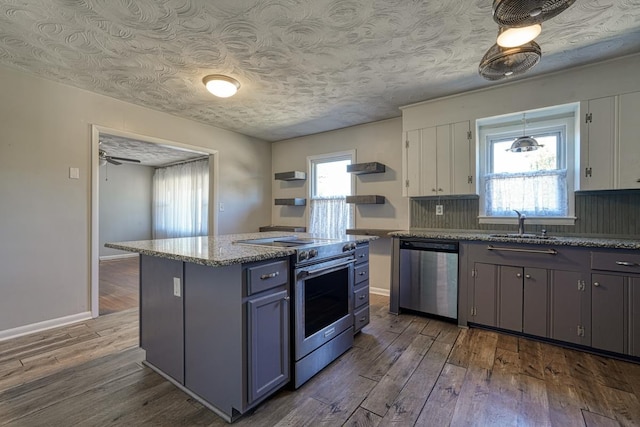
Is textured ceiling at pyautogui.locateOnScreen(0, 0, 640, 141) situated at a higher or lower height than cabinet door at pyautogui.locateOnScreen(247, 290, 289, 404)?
higher

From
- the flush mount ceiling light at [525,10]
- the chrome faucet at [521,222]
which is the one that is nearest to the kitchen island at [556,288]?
the chrome faucet at [521,222]

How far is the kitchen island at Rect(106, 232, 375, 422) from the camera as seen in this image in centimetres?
155

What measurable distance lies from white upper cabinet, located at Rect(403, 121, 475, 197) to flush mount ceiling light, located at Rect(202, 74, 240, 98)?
206 cm

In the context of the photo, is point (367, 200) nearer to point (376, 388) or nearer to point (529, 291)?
point (529, 291)

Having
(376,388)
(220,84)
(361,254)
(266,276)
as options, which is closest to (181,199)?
(220,84)

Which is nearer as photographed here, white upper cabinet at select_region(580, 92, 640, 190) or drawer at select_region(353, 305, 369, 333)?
white upper cabinet at select_region(580, 92, 640, 190)

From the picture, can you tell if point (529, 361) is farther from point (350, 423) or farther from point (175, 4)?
point (175, 4)

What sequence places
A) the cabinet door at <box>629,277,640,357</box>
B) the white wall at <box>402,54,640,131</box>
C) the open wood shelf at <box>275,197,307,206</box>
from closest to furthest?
the cabinet door at <box>629,277,640,357</box>, the white wall at <box>402,54,640,131</box>, the open wood shelf at <box>275,197,307,206</box>

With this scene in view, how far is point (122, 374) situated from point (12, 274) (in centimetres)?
168

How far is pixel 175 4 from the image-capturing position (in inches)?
72.5

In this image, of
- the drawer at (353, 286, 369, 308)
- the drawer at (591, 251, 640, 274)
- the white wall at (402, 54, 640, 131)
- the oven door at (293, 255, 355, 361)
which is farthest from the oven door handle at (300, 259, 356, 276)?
the white wall at (402, 54, 640, 131)

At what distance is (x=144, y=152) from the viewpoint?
5875 millimetres

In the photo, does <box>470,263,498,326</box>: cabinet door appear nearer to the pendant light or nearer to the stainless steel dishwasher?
the stainless steel dishwasher

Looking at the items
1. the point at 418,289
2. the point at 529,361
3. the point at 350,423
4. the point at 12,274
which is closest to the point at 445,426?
the point at 350,423
